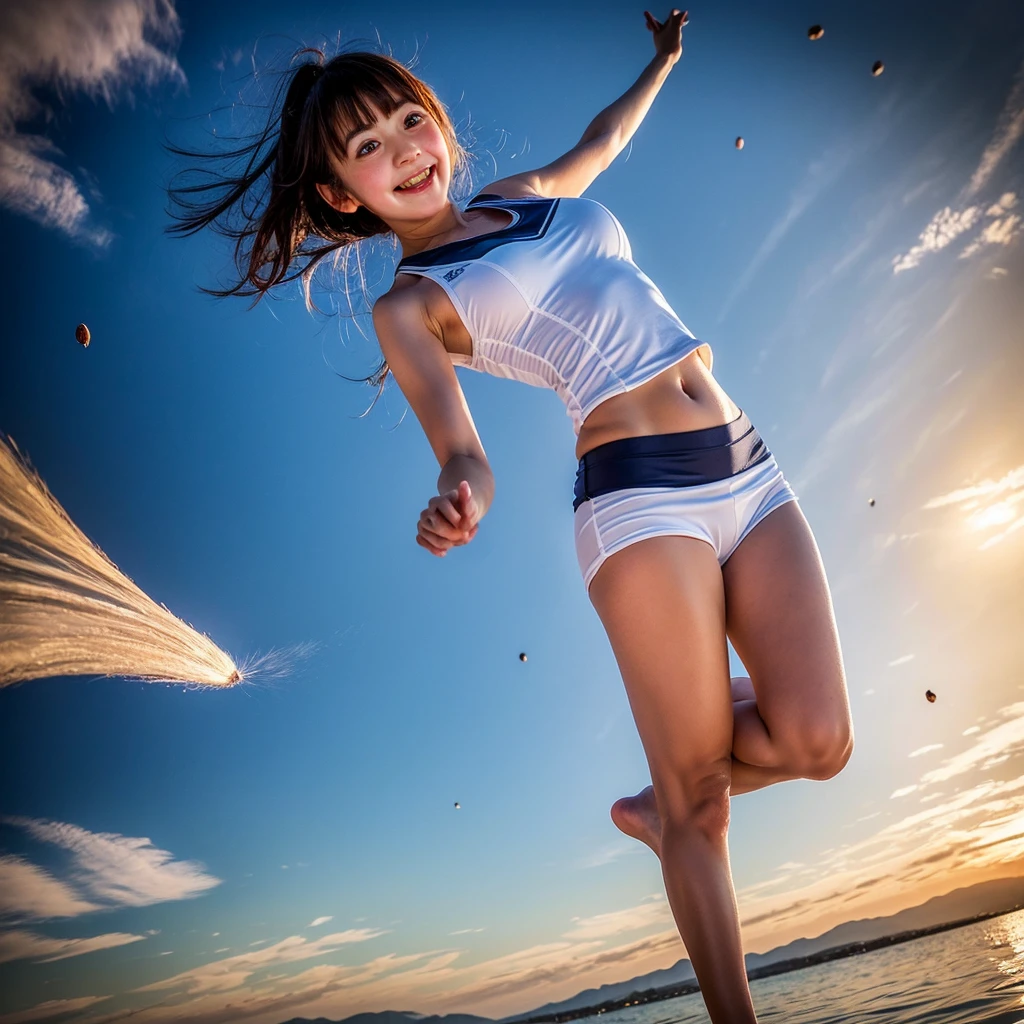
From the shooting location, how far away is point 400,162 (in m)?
2.72

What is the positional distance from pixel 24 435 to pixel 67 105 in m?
2.56

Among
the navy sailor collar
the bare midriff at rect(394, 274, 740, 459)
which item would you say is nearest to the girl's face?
the navy sailor collar

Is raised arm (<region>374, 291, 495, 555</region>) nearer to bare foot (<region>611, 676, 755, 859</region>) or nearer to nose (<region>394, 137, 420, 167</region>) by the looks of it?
nose (<region>394, 137, 420, 167</region>)

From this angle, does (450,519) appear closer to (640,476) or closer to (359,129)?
(640,476)

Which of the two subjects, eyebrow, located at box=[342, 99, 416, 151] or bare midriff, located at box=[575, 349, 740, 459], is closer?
bare midriff, located at box=[575, 349, 740, 459]

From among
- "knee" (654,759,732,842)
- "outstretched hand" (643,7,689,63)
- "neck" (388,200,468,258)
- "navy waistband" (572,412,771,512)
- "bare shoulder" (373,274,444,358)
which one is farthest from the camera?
"outstretched hand" (643,7,689,63)

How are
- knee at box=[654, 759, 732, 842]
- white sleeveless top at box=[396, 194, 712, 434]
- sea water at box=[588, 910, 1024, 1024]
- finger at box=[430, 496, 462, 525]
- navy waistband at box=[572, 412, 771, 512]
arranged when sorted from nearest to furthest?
finger at box=[430, 496, 462, 525]
knee at box=[654, 759, 732, 842]
navy waistband at box=[572, 412, 771, 512]
white sleeveless top at box=[396, 194, 712, 434]
sea water at box=[588, 910, 1024, 1024]

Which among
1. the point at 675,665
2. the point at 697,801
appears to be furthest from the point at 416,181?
the point at 697,801

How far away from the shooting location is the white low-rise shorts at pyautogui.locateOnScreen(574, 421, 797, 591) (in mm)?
2111

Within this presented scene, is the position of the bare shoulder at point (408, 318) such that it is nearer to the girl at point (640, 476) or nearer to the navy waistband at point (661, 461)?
the girl at point (640, 476)

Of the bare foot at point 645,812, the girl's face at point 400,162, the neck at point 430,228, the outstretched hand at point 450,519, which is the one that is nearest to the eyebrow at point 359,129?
the girl's face at point 400,162

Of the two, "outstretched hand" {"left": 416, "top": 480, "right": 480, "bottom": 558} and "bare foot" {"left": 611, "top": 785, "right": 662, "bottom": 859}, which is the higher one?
"outstretched hand" {"left": 416, "top": 480, "right": 480, "bottom": 558}

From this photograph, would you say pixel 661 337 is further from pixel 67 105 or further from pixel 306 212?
pixel 67 105

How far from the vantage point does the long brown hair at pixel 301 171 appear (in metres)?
2.75
